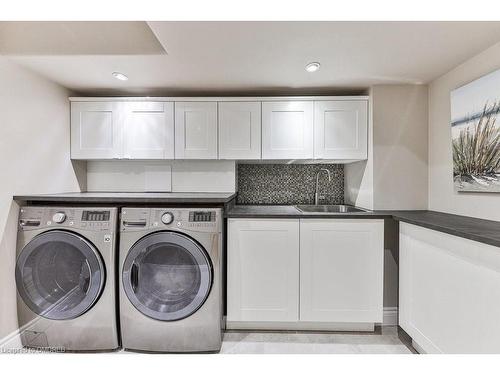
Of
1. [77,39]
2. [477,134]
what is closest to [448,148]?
[477,134]

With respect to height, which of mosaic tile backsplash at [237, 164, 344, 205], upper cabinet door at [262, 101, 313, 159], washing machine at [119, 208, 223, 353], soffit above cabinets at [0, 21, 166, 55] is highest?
soffit above cabinets at [0, 21, 166, 55]

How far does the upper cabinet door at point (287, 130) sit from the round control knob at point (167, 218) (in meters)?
1.01

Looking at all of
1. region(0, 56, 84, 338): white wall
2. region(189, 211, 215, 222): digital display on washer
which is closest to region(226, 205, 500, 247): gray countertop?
region(189, 211, 215, 222): digital display on washer

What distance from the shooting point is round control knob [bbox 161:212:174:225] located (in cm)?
186

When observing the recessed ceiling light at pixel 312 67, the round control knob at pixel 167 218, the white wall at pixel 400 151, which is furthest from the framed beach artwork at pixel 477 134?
the round control knob at pixel 167 218

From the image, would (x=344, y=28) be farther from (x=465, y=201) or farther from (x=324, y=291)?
(x=324, y=291)

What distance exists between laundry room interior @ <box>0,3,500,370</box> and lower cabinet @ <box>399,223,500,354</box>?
0.01 m

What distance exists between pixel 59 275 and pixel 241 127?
1.84 metres

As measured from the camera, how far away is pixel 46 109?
2148 millimetres

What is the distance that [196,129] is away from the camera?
2.39 meters

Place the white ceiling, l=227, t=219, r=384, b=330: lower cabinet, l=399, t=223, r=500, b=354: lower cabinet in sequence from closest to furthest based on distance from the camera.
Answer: l=399, t=223, r=500, b=354: lower cabinet → the white ceiling → l=227, t=219, r=384, b=330: lower cabinet

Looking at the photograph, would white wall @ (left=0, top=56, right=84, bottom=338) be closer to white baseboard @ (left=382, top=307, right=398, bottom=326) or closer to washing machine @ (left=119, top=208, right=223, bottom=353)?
washing machine @ (left=119, top=208, right=223, bottom=353)

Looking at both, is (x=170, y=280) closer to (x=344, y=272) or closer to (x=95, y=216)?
(x=95, y=216)

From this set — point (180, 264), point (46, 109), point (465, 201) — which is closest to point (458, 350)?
point (465, 201)
